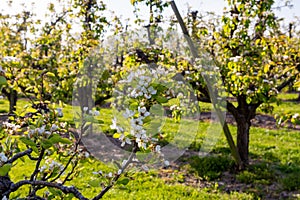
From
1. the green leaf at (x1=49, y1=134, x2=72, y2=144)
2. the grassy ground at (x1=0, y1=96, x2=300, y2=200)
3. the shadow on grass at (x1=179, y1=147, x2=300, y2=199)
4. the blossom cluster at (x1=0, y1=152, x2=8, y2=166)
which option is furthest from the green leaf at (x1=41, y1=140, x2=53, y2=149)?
the shadow on grass at (x1=179, y1=147, x2=300, y2=199)

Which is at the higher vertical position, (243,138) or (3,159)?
(3,159)

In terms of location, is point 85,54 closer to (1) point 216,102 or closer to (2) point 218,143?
(1) point 216,102

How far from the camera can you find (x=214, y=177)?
15.7 feet

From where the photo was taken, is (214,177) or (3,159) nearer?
(3,159)

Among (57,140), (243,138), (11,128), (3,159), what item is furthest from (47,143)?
(243,138)

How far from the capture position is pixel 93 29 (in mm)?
6562

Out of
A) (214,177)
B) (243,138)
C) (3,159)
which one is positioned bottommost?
(214,177)

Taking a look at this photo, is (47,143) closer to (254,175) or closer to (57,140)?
(57,140)

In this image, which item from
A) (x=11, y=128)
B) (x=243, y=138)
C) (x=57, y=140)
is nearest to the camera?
(x=57, y=140)

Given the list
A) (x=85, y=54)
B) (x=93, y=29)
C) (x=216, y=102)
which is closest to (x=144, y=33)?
(x=93, y=29)

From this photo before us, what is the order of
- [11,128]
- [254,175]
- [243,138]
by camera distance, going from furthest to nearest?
[243,138], [254,175], [11,128]

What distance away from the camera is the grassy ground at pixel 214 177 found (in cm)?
415

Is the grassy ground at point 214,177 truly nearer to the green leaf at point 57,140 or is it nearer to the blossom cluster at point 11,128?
the blossom cluster at point 11,128

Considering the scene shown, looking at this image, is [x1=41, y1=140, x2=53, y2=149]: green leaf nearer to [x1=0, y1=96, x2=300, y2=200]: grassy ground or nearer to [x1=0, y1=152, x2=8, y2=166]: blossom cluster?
[x1=0, y1=152, x2=8, y2=166]: blossom cluster
